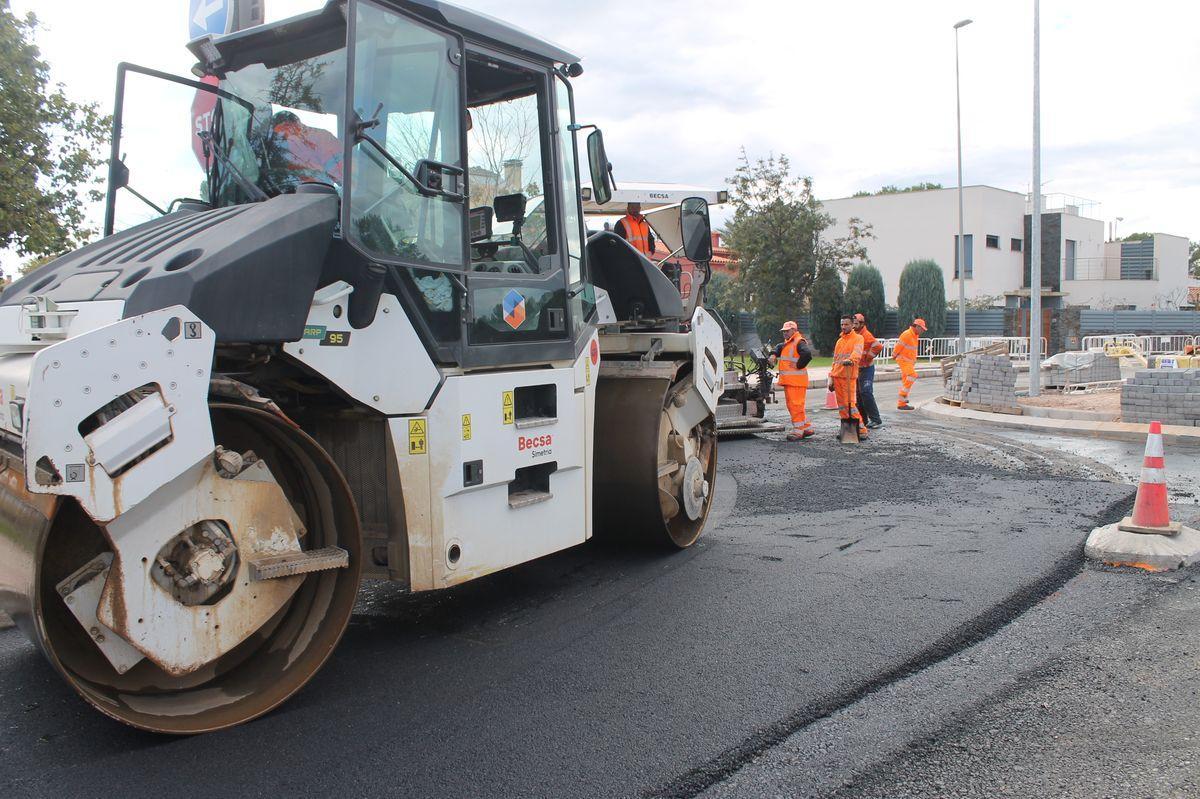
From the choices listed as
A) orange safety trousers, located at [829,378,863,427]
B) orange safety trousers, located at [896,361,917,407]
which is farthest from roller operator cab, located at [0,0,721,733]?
orange safety trousers, located at [896,361,917,407]

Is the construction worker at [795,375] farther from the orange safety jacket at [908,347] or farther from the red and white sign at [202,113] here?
the red and white sign at [202,113]

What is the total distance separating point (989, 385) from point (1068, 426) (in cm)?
220

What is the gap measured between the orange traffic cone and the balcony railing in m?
44.1

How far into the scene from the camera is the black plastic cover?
3.09m

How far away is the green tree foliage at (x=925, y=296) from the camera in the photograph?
35.1 metres

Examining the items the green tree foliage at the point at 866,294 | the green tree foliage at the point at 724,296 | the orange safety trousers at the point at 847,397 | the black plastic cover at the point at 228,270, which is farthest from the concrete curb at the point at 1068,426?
the green tree foliage at the point at 866,294

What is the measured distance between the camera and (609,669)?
4016 millimetres

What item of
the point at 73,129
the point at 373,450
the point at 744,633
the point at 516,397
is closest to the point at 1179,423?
the point at 744,633

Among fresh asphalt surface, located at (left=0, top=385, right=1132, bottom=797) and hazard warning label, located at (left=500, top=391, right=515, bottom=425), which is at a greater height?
hazard warning label, located at (left=500, top=391, right=515, bottom=425)

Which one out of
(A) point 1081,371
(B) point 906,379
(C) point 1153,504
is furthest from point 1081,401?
(C) point 1153,504

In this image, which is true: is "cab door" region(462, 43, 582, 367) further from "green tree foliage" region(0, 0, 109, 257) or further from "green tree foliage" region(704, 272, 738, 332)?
"green tree foliage" region(704, 272, 738, 332)

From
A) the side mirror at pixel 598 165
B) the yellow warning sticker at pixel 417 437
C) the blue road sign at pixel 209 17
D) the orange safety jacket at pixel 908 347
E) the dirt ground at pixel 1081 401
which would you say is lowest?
the dirt ground at pixel 1081 401

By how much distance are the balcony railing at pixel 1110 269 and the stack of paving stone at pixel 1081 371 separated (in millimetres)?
30798

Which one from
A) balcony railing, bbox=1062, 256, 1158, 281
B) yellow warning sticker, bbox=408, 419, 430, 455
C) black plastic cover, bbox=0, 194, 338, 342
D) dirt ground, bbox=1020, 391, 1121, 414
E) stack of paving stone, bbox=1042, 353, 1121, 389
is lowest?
dirt ground, bbox=1020, 391, 1121, 414
